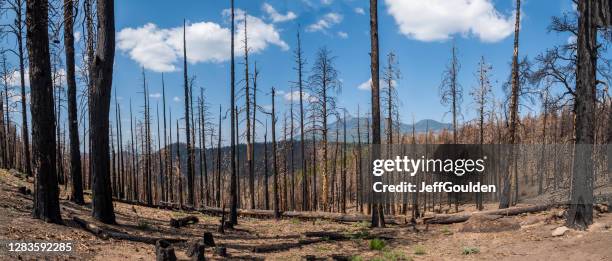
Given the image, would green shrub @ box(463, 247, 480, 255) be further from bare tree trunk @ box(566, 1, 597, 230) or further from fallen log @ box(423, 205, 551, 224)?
fallen log @ box(423, 205, 551, 224)

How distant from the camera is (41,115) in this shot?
912 cm

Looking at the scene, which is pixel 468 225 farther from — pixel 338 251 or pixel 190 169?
pixel 190 169

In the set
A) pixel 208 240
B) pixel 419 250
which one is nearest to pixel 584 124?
pixel 419 250

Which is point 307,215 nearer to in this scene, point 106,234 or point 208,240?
point 208,240

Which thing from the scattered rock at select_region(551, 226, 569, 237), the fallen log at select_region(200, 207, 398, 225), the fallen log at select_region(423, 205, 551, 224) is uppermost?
the scattered rock at select_region(551, 226, 569, 237)

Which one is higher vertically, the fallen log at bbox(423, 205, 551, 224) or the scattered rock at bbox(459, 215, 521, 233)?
the scattered rock at bbox(459, 215, 521, 233)

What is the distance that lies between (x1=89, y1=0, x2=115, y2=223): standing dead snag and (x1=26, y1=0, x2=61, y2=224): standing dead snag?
1570 mm

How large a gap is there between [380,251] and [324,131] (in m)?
14.4

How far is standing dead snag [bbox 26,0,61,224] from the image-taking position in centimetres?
903

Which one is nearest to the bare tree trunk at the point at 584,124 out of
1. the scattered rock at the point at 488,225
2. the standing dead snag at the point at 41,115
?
the scattered rock at the point at 488,225

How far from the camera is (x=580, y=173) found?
11.5 meters

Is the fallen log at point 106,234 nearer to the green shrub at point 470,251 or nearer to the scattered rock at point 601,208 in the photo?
the green shrub at point 470,251

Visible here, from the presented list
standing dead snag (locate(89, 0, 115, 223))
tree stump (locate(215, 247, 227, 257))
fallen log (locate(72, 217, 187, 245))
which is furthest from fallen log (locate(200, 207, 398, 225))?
standing dead snag (locate(89, 0, 115, 223))

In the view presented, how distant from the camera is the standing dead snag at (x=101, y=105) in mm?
10797
